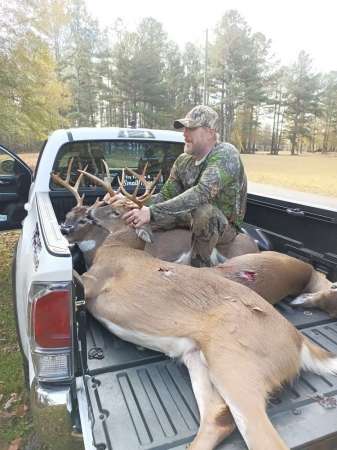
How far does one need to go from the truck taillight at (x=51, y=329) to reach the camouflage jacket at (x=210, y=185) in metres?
1.57

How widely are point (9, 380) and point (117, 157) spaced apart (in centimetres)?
250

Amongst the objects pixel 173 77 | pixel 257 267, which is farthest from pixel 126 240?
pixel 173 77

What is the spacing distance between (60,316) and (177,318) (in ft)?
2.26

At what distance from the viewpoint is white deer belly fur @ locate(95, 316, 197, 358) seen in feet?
7.46

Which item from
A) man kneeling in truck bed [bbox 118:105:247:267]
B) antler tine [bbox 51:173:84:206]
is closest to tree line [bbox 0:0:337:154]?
antler tine [bbox 51:173:84:206]

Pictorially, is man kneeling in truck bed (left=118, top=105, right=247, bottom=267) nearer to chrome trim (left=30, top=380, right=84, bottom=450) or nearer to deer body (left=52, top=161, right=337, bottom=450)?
deer body (left=52, top=161, right=337, bottom=450)

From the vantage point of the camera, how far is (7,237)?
873 centimetres

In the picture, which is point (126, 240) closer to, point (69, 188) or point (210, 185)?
point (210, 185)

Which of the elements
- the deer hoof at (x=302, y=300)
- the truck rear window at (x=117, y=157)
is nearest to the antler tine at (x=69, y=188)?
the truck rear window at (x=117, y=157)

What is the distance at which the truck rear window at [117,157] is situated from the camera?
4.56 meters

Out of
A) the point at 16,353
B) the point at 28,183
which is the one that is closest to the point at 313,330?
the point at 16,353

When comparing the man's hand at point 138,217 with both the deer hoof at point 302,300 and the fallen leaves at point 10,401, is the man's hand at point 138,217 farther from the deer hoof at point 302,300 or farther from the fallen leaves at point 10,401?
the fallen leaves at point 10,401

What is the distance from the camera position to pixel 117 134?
466cm

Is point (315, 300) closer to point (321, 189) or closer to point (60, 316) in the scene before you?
point (60, 316)
